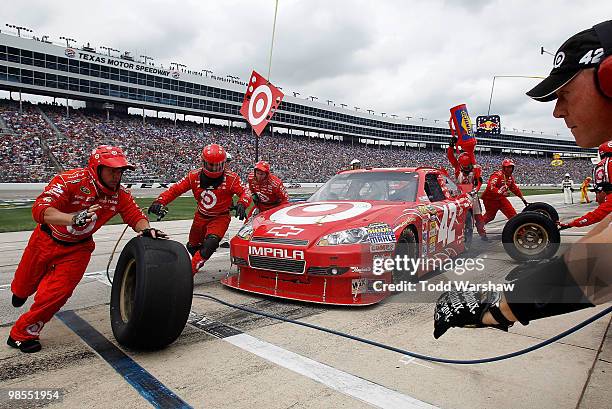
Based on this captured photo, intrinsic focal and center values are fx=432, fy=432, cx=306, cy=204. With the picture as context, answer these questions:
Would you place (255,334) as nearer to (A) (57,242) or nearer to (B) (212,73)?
(A) (57,242)

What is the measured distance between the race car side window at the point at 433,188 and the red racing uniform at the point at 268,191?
7.22 ft

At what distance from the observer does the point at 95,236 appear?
876 cm

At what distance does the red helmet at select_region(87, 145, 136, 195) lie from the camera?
132 inches

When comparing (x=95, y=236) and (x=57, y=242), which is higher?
(x=57, y=242)

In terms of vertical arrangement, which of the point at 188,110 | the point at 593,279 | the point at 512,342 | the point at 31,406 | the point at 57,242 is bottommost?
the point at 31,406

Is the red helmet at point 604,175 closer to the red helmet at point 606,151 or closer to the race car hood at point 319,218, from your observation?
the red helmet at point 606,151

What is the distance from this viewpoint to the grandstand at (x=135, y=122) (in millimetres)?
34594

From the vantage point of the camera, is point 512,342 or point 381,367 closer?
point 381,367

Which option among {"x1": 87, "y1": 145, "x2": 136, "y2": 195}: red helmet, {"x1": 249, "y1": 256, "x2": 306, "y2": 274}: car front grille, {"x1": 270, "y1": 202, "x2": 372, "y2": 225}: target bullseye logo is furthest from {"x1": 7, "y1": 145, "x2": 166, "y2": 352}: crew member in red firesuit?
{"x1": 270, "y1": 202, "x2": 372, "y2": 225}: target bullseye logo

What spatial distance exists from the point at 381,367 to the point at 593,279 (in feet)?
5.46

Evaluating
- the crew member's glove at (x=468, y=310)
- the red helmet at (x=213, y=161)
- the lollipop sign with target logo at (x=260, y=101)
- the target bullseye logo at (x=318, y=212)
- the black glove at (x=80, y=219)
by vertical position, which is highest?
the lollipop sign with target logo at (x=260, y=101)

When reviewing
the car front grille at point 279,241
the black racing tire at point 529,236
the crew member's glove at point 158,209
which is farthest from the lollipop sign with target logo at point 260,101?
the black racing tire at point 529,236

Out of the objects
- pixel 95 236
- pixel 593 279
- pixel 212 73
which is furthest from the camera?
pixel 212 73

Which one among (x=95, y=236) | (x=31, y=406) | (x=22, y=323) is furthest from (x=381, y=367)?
(x=95, y=236)
